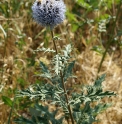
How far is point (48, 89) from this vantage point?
2061 mm

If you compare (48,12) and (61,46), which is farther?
(61,46)

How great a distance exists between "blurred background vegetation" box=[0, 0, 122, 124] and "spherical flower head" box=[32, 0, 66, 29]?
2.21 ft

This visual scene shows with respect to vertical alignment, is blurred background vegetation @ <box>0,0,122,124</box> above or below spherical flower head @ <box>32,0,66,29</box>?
above

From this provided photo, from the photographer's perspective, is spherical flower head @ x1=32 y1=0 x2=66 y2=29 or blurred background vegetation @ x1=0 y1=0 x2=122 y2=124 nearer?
spherical flower head @ x1=32 y1=0 x2=66 y2=29

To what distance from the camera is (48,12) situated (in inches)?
75.4

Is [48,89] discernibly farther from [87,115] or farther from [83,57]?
[83,57]

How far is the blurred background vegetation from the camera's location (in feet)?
9.02

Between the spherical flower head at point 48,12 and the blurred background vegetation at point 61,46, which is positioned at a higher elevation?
the blurred background vegetation at point 61,46

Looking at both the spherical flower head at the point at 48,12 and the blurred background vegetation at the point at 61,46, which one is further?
the blurred background vegetation at the point at 61,46

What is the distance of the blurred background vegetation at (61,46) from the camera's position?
2.75 metres

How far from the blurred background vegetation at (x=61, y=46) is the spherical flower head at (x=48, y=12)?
67 centimetres

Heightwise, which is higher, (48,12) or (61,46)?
(61,46)

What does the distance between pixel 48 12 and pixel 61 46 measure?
5.20 ft

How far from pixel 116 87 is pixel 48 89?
1.19m
